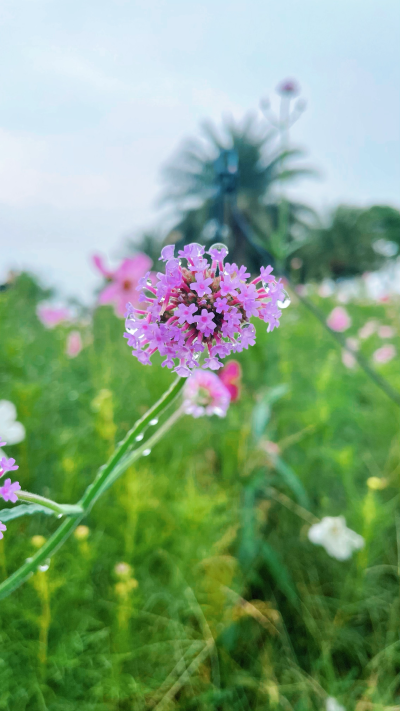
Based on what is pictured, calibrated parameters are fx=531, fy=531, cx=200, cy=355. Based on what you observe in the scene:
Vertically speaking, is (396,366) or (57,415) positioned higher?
(57,415)

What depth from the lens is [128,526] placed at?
0.85 meters

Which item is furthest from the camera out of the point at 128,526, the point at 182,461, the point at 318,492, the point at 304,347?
the point at 304,347

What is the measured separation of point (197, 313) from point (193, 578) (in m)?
0.72

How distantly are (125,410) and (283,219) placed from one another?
2.04 feet

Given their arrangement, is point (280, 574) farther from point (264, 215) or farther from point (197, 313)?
point (264, 215)

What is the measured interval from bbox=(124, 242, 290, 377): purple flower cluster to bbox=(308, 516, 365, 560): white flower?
0.74 metres

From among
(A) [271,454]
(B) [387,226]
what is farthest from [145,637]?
(B) [387,226]

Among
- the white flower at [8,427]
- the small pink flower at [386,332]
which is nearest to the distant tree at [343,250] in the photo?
the small pink flower at [386,332]

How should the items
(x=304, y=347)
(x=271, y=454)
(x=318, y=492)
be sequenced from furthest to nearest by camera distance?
1. (x=304, y=347)
2. (x=318, y=492)
3. (x=271, y=454)

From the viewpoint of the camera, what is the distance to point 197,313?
1.01 feet

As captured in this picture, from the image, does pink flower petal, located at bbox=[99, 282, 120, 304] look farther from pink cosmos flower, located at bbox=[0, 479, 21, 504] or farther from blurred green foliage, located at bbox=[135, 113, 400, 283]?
blurred green foliage, located at bbox=[135, 113, 400, 283]

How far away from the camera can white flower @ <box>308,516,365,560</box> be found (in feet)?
3.10

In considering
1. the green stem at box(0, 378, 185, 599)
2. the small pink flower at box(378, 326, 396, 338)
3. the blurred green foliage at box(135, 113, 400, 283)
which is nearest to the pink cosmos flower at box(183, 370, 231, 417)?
the green stem at box(0, 378, 185, 599)

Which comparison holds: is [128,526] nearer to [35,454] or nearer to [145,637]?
[145,637]
